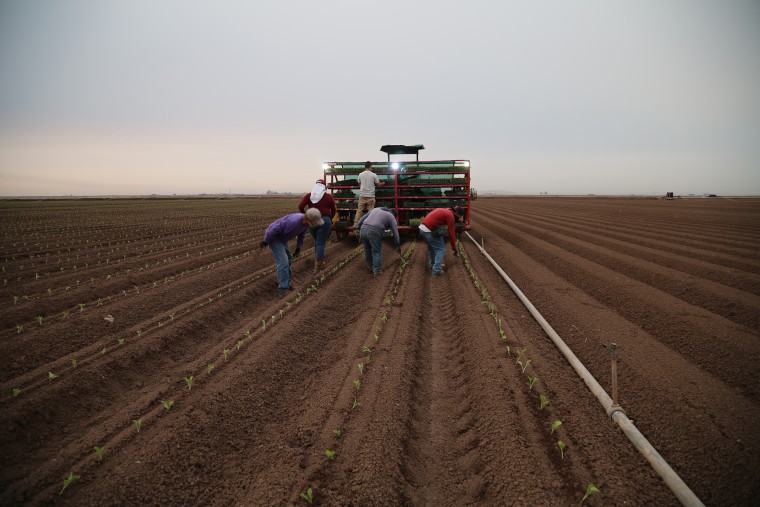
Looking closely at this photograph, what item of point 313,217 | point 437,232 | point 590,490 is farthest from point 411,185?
point 590,490

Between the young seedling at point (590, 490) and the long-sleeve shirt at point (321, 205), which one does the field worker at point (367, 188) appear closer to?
the long-sleeve shirt at point (321, 205)

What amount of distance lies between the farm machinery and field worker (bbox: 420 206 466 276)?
327 cm

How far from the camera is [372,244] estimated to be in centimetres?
780

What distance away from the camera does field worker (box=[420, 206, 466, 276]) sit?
24.7 ft

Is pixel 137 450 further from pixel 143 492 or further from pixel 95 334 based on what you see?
pixel 95 334

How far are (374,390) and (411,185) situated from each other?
839 centimetres

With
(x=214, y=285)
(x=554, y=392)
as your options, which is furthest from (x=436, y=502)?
(x=214, y=285)

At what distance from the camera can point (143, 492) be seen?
2389 millimetres

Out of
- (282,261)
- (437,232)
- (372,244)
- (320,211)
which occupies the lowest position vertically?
(282,261)

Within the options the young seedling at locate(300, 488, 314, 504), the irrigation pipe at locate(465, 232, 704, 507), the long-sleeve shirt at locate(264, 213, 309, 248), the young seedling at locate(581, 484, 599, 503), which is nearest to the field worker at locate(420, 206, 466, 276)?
the long-sleeve shirt at locate(264, 213, 309, 248)

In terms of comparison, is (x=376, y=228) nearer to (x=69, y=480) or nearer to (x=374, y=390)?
(x=374, y=390)

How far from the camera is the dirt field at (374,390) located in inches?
96.1

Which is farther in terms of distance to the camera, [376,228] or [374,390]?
[376,228]

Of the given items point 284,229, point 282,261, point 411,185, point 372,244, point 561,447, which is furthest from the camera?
point 411,185
